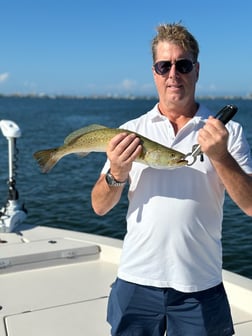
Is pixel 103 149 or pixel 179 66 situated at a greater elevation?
pixel 179 66

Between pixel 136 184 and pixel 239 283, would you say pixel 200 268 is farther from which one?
pixel 239 283

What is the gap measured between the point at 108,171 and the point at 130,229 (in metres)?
0.39

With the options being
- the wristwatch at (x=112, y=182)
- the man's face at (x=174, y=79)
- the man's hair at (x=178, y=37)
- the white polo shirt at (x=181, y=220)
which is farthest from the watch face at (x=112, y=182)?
the man's hair at (x=178, y=37)

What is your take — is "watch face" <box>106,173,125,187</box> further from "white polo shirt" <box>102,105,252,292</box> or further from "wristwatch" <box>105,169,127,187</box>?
"white polo shirt" <box>102,105,252,292</box>

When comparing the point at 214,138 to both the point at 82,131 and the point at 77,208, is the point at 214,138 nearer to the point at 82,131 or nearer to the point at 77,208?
the point at 82,131

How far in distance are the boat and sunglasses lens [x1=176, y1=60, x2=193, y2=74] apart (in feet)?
8.43

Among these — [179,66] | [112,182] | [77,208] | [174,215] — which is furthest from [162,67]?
[77,208]

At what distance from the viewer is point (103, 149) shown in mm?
2879

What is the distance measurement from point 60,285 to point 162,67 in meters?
3.12

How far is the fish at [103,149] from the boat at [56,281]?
166cm

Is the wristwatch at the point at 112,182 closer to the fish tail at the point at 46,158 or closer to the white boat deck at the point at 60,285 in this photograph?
the fish tail at the point at 46,158

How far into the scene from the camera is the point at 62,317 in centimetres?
425

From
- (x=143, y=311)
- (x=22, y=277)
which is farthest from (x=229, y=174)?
(x=22, y=277)

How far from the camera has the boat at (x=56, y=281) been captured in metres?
4.13
